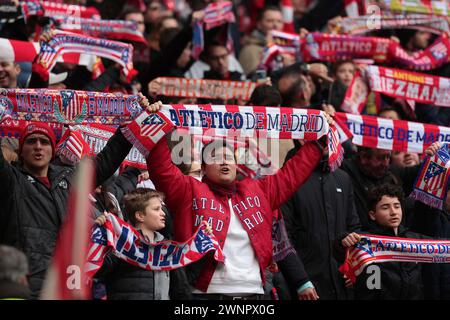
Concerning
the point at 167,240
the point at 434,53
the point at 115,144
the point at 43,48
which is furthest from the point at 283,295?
the point at 434,53

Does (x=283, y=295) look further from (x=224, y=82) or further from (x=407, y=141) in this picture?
(x=224, y=82)

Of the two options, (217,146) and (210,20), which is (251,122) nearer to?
(217,146)

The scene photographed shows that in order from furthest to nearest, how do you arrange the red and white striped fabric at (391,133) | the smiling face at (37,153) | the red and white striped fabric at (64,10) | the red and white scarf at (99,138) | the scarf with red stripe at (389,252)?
the red and white striped fabric at (64,10)
the red and white striped fabric at (391,133)
the red and white scarf at (99,138)
the scarf with red stripe at (389,252)
the smiling face at (37,153)

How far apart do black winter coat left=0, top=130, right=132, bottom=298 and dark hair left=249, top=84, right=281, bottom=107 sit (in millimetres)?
2499

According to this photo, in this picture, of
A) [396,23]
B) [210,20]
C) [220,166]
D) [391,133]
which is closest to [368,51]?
[396,23]

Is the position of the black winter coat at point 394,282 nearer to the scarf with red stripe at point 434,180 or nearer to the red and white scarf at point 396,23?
the scarf with red stripe at point 434,180

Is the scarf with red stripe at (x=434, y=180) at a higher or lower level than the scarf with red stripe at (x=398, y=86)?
lower

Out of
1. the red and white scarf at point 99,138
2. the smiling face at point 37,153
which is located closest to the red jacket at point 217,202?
the smiling face at point 37,153

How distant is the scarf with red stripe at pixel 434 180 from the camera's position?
9.55 m

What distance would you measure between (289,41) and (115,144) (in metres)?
5.64

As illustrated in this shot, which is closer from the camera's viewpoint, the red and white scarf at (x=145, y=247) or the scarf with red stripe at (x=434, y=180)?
the red and white scarf at (x=145, y=247)

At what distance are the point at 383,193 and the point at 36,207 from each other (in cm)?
298

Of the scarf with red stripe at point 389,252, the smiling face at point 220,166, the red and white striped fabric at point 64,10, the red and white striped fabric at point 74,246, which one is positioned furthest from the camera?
the red and white striped fabric at point 64,10

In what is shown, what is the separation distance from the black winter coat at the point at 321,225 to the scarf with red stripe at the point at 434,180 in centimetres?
59
